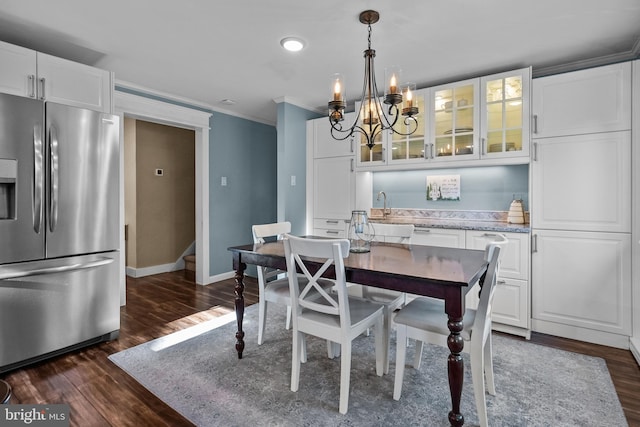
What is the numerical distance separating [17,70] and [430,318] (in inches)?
126

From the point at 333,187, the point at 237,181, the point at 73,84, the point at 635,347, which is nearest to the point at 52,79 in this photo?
the point at 73,84

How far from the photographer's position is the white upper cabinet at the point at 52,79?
2.34 metres

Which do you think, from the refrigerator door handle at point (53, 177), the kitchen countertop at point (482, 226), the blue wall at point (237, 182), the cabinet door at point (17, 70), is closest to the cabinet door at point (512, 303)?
the kitchen countertop at point (482, 226)

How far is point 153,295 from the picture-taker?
13.1 feet

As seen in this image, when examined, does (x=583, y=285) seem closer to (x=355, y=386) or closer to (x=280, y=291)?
(x=355, y=386)

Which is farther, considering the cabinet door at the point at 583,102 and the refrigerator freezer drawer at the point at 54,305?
the cabinet door at the point at 583,102

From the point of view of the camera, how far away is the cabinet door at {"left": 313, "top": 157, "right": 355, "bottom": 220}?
13.0 ft

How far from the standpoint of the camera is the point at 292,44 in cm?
261

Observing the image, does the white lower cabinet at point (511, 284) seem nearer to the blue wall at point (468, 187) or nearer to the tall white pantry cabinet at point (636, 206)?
the blue wall at point (468, 187)

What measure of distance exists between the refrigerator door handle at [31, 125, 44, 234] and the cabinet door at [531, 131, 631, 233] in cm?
377

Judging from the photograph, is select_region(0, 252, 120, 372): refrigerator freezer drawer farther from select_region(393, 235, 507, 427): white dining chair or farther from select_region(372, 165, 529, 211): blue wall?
select_region(372, 165, 529, 211): blue wall

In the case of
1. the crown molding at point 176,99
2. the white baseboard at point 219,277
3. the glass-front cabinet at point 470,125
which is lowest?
the white baseboard at point 219,277

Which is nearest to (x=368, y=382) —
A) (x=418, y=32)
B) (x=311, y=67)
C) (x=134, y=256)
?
(x=418, y=32)

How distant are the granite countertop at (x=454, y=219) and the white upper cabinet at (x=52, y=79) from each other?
2779 mm
